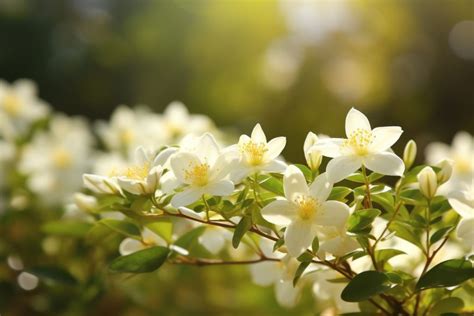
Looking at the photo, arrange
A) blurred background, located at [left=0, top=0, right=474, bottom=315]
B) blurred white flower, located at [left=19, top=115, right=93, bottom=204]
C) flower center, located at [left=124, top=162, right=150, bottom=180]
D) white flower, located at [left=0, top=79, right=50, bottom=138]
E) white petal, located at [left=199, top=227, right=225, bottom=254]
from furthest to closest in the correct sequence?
1. blurred background, located at [left=0, top=0, right=474, bottom=315]
2. white flower, located at [left=0, top=79, right=50, bottom=138]
3. blurred white flower, located at [left=19, top=115, right=93, bottom=204]
4. white petal, located at [left=199, top=227, right=225, bottom=254]
5. flower center, located at [left=124, top=162, right=150, bottom=180]

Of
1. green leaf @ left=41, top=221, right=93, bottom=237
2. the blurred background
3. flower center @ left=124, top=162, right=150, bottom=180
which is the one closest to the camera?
flower center @ left=124, top=162, right=150, bottom=180

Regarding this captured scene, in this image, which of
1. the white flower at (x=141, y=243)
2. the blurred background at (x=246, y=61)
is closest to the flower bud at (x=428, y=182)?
the white flower at (x=141, y=243)

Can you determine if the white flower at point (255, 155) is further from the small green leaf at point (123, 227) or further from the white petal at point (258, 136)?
the small green leaf at point (123, 227)

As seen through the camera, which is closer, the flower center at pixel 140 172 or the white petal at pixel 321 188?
the white petal at pixel 321 188

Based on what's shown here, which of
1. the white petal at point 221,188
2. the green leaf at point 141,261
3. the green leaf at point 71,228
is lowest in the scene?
the green leaf at point 71,228

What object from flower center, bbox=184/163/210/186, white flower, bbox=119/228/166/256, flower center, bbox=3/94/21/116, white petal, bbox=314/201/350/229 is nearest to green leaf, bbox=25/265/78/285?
white flower, bbox=119/228/166/256

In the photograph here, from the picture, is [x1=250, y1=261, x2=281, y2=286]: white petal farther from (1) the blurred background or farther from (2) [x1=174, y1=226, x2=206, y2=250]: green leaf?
(1) the blurred background

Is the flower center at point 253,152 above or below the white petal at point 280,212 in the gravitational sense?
above
